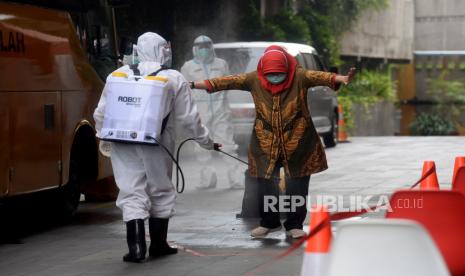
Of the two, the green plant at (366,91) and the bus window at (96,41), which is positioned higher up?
the bus window at (96,41)

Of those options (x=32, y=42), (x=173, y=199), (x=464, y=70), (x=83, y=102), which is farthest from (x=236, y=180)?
(x=464, y=70)

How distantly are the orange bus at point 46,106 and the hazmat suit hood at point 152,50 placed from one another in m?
1.52

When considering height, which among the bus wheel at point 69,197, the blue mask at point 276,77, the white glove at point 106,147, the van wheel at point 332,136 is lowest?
the van wheel at point 332,136

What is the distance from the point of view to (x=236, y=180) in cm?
1503

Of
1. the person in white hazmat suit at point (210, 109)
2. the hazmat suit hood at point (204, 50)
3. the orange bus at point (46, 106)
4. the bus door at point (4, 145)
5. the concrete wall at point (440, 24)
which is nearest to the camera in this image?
the bus door at point (4, 145)

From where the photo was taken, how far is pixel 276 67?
9.70 meters

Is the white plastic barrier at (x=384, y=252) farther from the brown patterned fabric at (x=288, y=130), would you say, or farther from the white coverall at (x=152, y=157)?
the brown patterned fabric at (x=288, y=130)

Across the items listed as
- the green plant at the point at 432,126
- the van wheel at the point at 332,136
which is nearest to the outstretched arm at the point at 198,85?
the van wheel at the point at 332,136

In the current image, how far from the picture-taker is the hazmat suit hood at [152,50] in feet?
29.5

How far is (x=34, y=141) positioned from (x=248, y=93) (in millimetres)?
8212

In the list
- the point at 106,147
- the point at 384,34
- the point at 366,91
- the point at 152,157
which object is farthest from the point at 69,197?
the point at 384,34

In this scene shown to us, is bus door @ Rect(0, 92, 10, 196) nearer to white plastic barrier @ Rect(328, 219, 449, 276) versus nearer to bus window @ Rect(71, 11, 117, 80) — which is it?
bus window @ Rect(71, 11, 117, 80)

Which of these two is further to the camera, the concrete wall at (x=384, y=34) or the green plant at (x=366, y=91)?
the concrete wall at (x=384, y=34)

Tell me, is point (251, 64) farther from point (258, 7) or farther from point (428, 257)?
point (428, 257)
